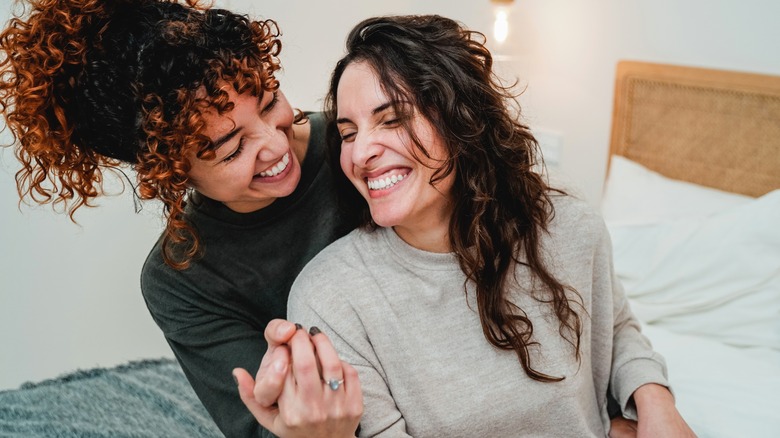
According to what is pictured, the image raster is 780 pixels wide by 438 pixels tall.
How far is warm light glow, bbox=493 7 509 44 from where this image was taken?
2516 millimetres

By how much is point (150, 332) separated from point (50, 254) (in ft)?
1.48

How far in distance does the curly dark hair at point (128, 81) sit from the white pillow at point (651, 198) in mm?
1387

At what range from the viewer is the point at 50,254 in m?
2.07

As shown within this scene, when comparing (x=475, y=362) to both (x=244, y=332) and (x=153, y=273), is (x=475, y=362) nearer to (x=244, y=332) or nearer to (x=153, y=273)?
(x=244, y=332)

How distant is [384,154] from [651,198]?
1.34 m

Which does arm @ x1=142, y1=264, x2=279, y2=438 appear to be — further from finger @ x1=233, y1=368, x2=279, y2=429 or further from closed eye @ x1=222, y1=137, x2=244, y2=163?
finger @ x1=233, y1=368, x2=279, y2=429

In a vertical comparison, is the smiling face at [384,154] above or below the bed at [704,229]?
above

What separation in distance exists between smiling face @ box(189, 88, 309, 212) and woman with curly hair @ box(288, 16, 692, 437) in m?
0.11

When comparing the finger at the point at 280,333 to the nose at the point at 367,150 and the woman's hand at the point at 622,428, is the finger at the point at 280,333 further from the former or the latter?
the woman's hand at the point at 622,428

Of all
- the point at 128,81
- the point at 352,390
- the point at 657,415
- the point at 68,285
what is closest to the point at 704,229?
the point at 657,415

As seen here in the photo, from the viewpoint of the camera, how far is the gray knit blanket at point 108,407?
4.76ft

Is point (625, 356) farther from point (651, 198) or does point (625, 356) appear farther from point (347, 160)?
point (651, 198)

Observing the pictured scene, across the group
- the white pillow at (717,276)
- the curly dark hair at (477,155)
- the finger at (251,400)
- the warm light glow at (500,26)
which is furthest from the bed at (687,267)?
the finger at (251,400)

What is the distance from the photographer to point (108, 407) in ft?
5.11
